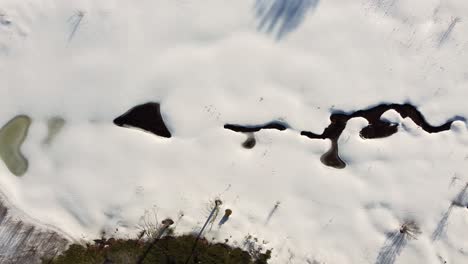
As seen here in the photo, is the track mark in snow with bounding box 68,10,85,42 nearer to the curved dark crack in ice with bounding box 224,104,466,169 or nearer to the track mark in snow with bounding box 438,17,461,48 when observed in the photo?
the curved dark crack in ice with bounding box 224,104,466,169

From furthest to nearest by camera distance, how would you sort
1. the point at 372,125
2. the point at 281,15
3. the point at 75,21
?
the point at 372,125 → the point at 281,15 → the point at 75,21

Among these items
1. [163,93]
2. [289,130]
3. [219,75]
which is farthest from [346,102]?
[163,93]

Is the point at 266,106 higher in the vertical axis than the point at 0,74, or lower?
higher

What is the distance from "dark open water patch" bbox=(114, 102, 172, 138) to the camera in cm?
1052

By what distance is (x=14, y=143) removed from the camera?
10555 mm

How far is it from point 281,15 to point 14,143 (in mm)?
9176

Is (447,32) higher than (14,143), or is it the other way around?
(447,32)

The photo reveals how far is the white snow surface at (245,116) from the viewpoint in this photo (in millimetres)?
10391

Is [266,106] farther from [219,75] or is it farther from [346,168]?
[346,168]

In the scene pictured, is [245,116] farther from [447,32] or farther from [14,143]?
[14,143]

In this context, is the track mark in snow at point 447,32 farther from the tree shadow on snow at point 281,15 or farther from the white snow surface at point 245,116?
the tree shadow on snow at point 281,15

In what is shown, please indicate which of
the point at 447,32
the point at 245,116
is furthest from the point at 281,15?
the point at 447,32

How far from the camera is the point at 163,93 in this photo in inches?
412

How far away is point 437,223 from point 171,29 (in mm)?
10133
